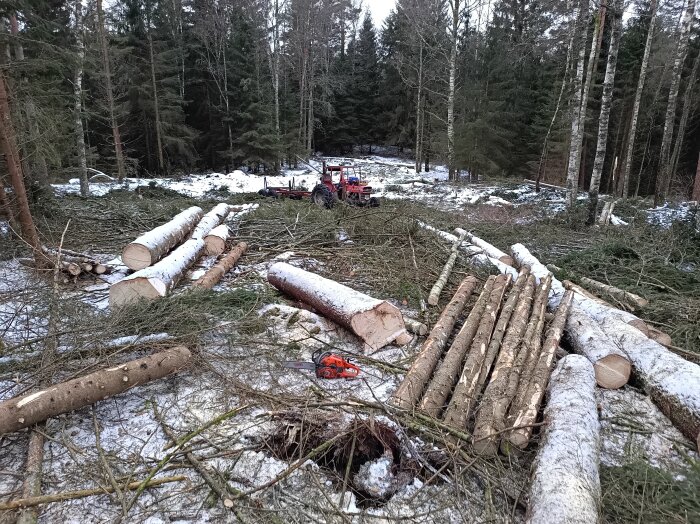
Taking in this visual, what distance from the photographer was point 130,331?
4.63m

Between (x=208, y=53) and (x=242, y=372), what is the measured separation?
30862 mm

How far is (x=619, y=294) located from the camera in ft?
20.4

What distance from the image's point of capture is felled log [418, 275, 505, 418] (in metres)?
3.66

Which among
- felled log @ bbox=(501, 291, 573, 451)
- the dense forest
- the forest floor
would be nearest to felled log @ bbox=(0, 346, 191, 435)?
the forest floor

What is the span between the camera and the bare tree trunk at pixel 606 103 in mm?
9984

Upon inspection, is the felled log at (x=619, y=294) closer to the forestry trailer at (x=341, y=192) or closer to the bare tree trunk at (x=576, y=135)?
the bare tree trunk at (x=576, y=135)

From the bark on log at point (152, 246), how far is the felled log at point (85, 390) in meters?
3.29

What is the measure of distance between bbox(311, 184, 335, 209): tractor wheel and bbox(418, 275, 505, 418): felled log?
357 inches

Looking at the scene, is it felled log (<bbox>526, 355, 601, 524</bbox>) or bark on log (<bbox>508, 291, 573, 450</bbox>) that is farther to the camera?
bark on log (<bbox>508, 291, 573, 450</bbox>)

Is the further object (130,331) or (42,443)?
(130,331)

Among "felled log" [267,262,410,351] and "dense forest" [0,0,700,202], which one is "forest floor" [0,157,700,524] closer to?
"felled log" [267,262,410,351]

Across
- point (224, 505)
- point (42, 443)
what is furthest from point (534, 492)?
point (42, 443)

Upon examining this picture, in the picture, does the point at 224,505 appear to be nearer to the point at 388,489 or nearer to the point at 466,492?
the point at 388,489

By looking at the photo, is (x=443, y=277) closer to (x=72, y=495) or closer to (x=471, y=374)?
(x=471, y=374)
